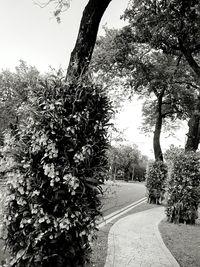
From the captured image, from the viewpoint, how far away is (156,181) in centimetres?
2019

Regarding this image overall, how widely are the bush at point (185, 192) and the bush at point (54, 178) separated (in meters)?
8.80

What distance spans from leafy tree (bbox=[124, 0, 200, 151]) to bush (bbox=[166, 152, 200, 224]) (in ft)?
4.21

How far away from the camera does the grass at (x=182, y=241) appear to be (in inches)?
271

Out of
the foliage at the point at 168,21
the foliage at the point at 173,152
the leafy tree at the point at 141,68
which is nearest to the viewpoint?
the foliage at the point at 168,21

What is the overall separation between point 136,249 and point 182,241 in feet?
7.76

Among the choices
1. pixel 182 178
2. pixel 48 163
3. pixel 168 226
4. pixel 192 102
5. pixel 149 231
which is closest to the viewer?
pixel 48 163

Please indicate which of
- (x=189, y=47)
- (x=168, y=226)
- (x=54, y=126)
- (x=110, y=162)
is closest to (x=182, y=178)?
(x=168, y=226)

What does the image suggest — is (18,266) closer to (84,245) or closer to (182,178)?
(84,245)

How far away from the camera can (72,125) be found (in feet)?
14.6

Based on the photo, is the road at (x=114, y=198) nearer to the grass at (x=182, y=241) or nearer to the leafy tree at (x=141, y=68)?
the grass at (x=182, y=241)

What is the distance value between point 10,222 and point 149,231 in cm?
644

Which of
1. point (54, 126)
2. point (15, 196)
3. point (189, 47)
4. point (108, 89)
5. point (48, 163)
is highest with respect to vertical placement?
point (189, 47)

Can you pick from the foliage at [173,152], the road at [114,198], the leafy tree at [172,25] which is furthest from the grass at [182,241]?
the leafy tree at [172,25]

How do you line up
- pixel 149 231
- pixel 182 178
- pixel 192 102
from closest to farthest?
pixel 149 231
pixel 182 178
pixel 192 102
